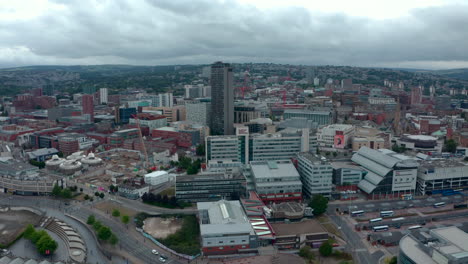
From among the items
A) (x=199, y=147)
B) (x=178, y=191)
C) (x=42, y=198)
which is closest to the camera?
(x=178, y=191)

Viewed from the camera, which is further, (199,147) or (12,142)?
(12,142)

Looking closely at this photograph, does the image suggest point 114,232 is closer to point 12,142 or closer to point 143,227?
point 143,227

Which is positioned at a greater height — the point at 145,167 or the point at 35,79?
the point at 35,79

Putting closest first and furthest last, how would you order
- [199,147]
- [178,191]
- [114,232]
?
1. [114,232]
2. [178,191]
3. [199,147]

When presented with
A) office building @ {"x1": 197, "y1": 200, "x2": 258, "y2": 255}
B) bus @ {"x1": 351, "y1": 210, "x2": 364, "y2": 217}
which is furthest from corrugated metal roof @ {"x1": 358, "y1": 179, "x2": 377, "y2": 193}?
office building @ {"x1": 197, "y1": 200, "x2": 258, "y2": 255}

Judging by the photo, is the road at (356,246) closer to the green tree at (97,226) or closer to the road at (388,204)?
the road at (388,204)

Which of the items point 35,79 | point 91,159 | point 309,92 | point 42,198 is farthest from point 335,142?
point 35,79

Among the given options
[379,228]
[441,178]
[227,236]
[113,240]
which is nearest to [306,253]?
[227,236]
